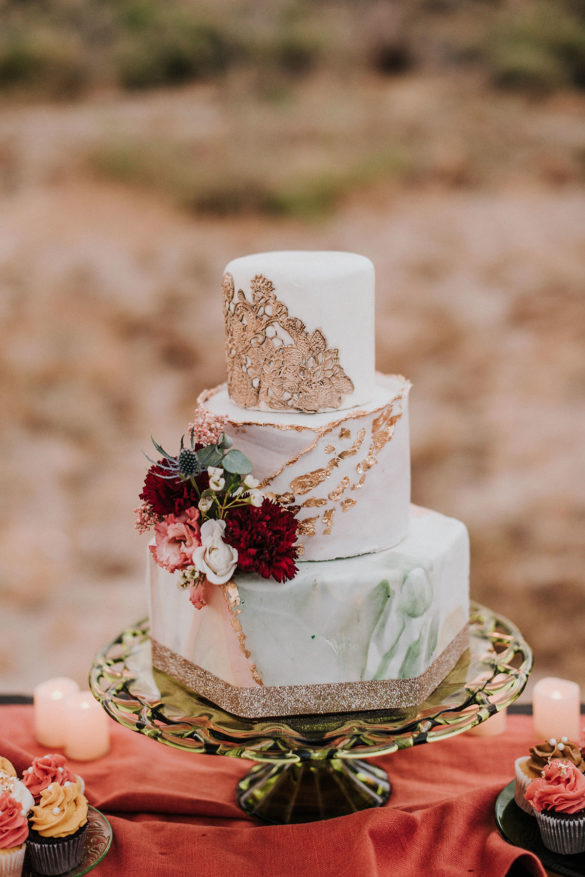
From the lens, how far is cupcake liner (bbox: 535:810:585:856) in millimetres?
1593

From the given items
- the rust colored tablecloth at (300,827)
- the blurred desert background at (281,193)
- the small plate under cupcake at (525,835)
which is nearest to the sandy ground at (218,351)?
the blurred desert background at (281,193)

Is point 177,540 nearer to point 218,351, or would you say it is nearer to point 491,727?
point 491,727

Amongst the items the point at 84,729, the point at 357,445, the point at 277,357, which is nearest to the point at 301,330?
the point at 277,357

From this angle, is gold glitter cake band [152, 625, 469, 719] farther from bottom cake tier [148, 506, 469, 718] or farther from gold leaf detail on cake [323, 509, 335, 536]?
gold leaf detail on cake [323, 509, 335, 536]

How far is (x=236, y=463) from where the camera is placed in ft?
5.31

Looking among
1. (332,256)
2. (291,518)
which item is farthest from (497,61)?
(291,518)

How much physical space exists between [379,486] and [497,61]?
15.6 feet

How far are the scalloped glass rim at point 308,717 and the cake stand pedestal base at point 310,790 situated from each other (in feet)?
0.59

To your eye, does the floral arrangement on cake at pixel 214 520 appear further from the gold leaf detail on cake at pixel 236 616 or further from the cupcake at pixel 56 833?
the cupcake at pixel 56 833

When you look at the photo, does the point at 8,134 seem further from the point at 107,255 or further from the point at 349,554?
the point at 349,554

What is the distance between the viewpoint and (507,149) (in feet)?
18.9

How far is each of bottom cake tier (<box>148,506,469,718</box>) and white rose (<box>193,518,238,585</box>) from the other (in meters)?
0.04

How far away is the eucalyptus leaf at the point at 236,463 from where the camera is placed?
5.29ft

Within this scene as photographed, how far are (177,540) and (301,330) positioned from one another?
0.44 m
